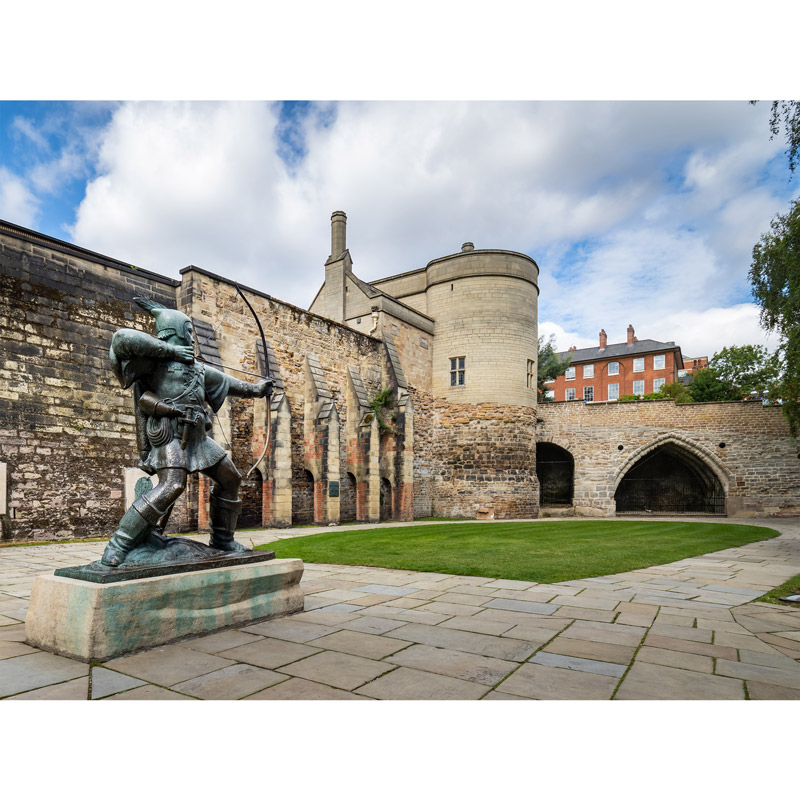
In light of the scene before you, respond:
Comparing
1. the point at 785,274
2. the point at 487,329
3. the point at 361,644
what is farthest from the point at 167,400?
the point at 487,329

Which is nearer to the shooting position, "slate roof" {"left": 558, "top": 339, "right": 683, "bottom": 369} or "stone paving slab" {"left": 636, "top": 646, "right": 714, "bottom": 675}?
"stone paving slab" {"left": 636, "top": 646, "right": 714, "bottom": 675}

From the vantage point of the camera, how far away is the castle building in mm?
11016

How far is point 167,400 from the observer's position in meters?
4.16

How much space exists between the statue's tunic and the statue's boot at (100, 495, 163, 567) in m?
0.34

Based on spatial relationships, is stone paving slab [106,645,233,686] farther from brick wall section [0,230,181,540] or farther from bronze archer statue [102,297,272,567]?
brick wall section [0,230,181,540]

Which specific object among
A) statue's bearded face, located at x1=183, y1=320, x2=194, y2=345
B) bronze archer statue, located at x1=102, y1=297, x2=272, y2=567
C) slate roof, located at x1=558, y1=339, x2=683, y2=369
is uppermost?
slate roof, located at x1=558, y1=339, x2=683, y2=369

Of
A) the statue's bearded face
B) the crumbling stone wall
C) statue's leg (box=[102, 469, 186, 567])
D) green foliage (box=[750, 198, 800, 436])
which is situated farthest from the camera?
the crumbling stone wall

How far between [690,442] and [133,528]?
23.2m

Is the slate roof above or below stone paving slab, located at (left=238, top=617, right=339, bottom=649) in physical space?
above

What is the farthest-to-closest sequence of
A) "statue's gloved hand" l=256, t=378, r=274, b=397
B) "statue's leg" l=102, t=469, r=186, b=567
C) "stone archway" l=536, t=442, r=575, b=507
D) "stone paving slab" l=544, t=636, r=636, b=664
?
"stone archway" l=536, t=442, r=575, b=507
"statue's gloved hand" l=256, t=378, r=274, b=397
"statue's leg" l=102, t=469, r=186, b=567
"stone paving slab" l=544, t=636, r=636, b=664

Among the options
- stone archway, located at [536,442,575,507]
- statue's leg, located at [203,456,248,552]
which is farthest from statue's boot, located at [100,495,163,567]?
stone archway, located at [536,442,575,507]

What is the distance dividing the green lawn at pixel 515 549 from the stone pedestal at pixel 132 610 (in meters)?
3.50

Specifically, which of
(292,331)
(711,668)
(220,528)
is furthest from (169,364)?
(292,331)

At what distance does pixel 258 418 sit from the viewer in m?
14.8
